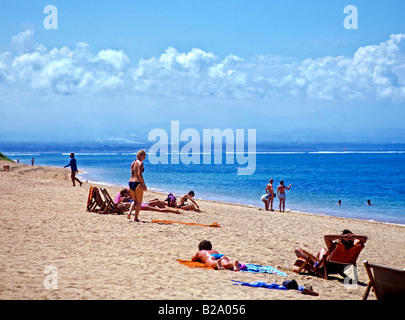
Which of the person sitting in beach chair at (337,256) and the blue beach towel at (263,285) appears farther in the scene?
the person sitting in beach chair at (337,256)

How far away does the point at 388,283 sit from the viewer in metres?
5.09

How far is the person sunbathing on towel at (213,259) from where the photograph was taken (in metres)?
7.26

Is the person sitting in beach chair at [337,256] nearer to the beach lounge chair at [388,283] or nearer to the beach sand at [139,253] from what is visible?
the beach sand at [139,253]

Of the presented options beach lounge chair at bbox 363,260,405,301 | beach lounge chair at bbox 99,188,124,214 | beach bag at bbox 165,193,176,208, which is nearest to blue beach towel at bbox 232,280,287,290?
beach lounge chair at bbox 363,260,405,301

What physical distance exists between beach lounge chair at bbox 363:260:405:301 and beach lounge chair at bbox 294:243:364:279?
2292 mm

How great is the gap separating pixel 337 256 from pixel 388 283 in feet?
8.34

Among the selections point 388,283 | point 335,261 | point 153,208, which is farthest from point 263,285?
point 153,208

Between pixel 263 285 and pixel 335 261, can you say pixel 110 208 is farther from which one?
pixel 263 285

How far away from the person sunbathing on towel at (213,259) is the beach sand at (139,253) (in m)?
0.23

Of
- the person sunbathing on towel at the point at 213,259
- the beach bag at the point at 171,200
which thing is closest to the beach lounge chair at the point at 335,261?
the person sunbathing on towel at the point at 213,259

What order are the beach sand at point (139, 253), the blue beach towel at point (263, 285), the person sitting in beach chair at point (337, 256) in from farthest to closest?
1. the person sitting in beach chair at point (337, 256)
2. the blue beach towel at point (263, 285)
3. the beach sand at point (139, 253)

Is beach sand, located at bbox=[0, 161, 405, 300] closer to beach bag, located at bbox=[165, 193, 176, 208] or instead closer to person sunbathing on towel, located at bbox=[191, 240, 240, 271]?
person sunbathing on towel, located at bbox=[191, 240, 240, 271]

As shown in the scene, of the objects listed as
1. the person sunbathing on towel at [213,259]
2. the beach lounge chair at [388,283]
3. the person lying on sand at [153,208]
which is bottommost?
the person sunbathing on towel at [213,259]

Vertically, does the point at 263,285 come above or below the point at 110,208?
below
